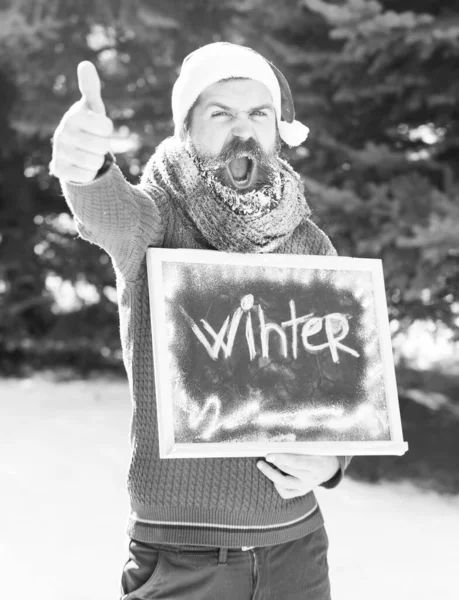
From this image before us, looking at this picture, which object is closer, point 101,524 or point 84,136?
point 84,136

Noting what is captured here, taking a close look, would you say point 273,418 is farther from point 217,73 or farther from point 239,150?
point 217,73

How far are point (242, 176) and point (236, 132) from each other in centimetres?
8

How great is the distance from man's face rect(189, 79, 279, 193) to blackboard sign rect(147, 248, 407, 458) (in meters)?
0.15

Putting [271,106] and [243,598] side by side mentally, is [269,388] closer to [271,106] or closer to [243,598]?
[243,598]

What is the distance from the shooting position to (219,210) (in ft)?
4.54

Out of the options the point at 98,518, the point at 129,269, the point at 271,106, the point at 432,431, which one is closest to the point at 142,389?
the point at 129,269

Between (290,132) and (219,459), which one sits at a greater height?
(290,132)

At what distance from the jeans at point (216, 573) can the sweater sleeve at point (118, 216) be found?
0.50 m

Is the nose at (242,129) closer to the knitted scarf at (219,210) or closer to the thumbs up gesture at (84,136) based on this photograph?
the knitted scarf at (219,210)

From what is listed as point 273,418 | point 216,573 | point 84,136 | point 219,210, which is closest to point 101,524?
point 216,573

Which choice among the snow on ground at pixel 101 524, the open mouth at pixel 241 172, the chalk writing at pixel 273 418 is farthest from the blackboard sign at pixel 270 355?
the snow on ground at pixel 101 524

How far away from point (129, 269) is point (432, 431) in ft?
11.8

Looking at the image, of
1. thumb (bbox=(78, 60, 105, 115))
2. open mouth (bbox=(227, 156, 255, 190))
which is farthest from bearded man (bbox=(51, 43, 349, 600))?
thumb (bbox=(78, 60, 105, 115))

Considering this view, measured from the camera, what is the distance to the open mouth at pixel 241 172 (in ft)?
4.59
